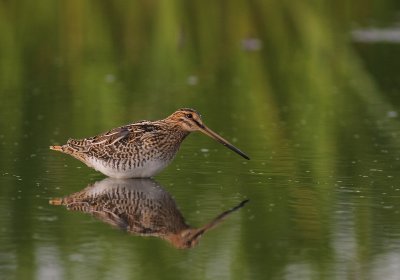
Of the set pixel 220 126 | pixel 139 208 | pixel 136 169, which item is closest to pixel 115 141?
pixel 136 169

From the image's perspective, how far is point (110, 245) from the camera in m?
7.82

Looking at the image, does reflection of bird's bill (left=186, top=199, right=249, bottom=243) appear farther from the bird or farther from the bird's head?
the bird's head

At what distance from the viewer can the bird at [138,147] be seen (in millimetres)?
10297

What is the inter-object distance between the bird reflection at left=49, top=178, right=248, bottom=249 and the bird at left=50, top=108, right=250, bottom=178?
0.12 metres

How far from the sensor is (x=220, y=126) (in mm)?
13094

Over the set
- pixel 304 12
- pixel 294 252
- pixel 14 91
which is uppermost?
pixel 304 12

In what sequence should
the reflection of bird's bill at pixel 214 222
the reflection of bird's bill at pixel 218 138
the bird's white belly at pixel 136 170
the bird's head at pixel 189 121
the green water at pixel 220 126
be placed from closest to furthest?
the green water at pixel 220 126 → the reflection of bird's bill at pixel 214 222 → the bird's white belly at pixel 136 170 → the reflection of bird's bill at pixel 218 138 → the bird's head at pixel 189 121

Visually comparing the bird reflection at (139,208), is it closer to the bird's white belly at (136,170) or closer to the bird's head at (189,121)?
the bird's white belly at (136,170)

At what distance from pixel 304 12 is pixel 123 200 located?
9.59 meters

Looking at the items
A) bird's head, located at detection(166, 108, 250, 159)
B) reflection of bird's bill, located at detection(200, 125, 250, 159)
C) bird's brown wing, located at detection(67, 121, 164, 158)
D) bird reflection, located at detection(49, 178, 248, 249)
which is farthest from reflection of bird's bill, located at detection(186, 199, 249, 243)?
bird's brown wing, located at detection(67, 121, 164, 158)

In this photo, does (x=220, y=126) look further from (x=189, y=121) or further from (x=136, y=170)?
(x=136, y=170)

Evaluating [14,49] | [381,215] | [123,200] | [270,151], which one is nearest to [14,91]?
[14,49]

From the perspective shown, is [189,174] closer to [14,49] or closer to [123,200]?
[123,200]

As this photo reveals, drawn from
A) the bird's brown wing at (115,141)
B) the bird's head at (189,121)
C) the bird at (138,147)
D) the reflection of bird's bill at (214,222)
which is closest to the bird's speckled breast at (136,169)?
the bird at (138,147)
